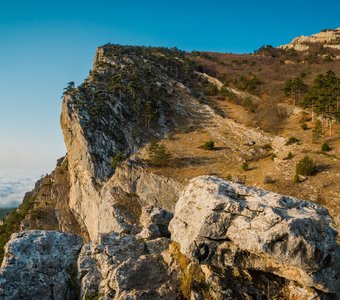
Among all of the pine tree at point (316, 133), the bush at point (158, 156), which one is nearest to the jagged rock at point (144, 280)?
the bush at point (158, 156)

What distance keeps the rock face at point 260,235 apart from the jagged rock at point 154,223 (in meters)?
3.68


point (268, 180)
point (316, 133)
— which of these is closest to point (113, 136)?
point (268, 180)

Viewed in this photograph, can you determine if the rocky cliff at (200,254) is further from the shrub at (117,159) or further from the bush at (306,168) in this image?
the shrub at (117,159)

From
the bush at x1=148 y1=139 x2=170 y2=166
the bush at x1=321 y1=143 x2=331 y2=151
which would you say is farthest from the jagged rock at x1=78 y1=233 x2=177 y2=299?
the bush at x1=321 y1=143 x2=331 y2=151

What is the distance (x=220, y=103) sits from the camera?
302 ft

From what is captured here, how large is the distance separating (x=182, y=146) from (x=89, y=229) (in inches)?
990

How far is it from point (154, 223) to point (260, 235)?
30.0ft

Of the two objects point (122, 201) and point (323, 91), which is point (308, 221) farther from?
point (323, 91)

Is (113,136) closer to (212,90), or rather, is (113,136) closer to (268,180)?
(268,180)

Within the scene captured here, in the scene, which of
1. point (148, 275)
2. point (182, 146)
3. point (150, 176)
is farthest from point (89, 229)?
point (148, 275)

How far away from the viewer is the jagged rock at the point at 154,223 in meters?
19.7

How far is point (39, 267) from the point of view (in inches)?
657

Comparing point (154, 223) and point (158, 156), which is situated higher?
point (158, 156)

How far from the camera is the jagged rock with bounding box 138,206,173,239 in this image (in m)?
19.7
